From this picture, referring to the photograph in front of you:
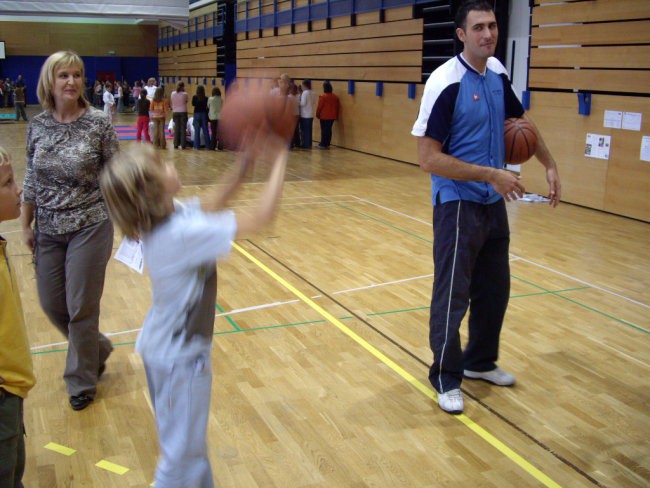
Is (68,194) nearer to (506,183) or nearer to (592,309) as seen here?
(506,183)

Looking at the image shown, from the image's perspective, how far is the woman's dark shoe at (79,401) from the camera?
3648mm

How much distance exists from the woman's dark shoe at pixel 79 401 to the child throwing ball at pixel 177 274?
1613mm

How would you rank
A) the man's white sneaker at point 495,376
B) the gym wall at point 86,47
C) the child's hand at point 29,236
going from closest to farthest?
the child's hand at point 29,236 → the man's white sneaker at point 495,376 → the gym wall at point 86,47

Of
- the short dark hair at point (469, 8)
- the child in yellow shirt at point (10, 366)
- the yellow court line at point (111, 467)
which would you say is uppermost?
the short dark hair at point (469, 8)

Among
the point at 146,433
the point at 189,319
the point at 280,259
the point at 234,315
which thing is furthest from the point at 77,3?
the point at 189,319

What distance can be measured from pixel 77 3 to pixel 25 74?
78.4 ft

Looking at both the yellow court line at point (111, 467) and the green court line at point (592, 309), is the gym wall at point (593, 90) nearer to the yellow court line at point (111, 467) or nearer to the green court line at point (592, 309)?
the green court line at point (592, 309)

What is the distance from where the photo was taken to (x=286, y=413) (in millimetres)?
3623

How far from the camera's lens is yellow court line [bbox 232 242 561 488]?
3064mm

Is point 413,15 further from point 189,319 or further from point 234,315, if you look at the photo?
point 189,319

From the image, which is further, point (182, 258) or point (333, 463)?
point (333, 463)

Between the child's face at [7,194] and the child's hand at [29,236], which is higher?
the child's face at [7,194]

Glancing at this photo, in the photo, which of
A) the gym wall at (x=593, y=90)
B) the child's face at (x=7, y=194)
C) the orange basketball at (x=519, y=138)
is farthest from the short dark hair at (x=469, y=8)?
the gym wall at (x=593, y=90)

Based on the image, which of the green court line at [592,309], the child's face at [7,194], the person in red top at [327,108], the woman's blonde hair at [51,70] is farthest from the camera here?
→ the person in red top at [327,108]
